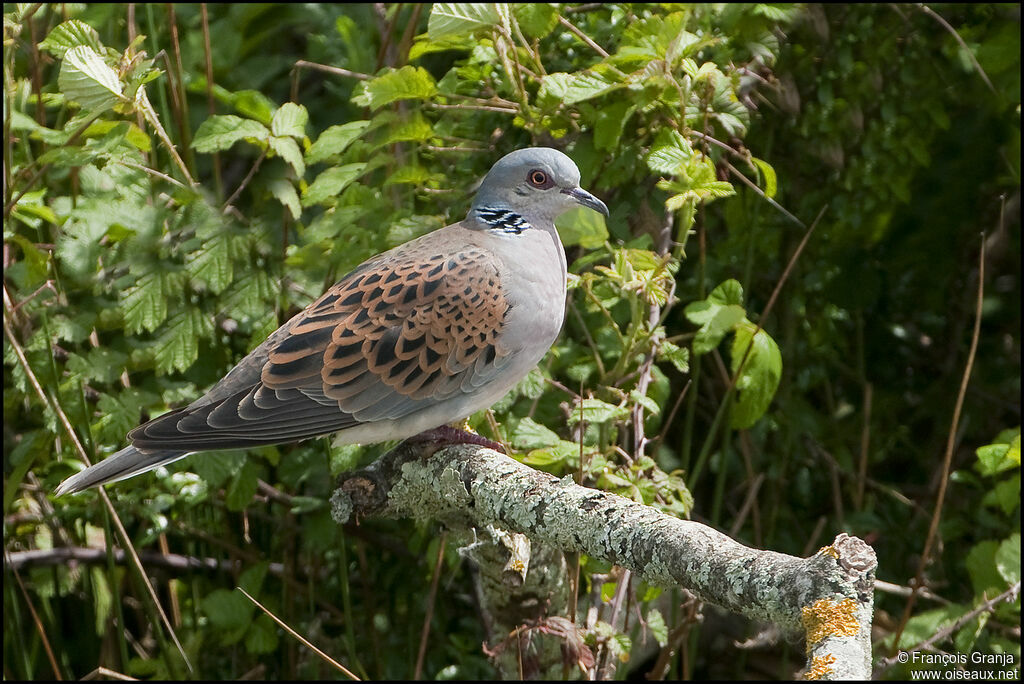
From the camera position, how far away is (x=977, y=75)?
372cm

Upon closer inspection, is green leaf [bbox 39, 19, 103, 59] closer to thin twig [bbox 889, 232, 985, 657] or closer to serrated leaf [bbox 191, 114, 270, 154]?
serrated leaf [bbox 191, 114, 270, 154]

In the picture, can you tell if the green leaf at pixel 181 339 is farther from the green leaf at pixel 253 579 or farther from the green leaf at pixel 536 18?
the green leaf at pixel 536 18

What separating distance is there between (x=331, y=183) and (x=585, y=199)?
2.28 ft

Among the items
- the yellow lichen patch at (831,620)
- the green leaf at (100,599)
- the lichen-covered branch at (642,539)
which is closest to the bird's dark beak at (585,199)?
the lichen-covered branch at (642,539)

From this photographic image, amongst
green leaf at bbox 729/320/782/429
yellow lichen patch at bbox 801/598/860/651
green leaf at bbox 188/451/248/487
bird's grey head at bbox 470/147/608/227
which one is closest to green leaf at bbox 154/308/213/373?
green leaf at bbox 188/451/248/487

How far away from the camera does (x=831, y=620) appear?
1591 millimetres

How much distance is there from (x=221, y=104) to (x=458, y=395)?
215cm

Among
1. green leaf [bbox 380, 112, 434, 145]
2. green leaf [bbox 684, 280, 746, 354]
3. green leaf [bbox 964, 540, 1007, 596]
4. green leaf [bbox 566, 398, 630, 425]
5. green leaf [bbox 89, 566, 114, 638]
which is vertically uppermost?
green leaf [bbox 380, 112, 434, 145]

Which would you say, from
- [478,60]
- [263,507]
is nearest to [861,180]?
[478,60]

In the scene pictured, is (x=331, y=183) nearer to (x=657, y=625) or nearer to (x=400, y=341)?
(x=400, y=341)

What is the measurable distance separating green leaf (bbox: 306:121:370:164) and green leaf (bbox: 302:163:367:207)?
6 centimetres

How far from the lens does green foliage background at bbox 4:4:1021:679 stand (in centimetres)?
285

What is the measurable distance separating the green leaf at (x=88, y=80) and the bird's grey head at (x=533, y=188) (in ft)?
3.08

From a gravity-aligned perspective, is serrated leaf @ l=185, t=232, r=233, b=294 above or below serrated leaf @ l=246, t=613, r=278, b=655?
above
